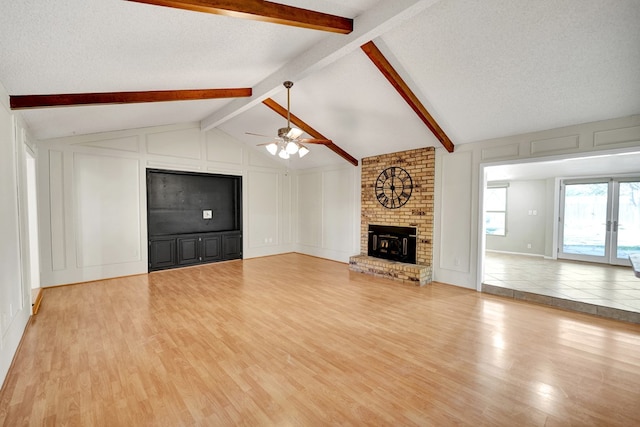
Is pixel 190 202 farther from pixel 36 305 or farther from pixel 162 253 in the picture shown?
pixel 36 305

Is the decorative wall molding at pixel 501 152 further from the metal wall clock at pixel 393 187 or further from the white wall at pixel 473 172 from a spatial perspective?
the metal wall clock at pixel 393 187

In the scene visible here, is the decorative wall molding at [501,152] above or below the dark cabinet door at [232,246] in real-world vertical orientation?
above

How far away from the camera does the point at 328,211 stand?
24.8ft

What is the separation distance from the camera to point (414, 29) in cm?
299

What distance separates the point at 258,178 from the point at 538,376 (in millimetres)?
6955

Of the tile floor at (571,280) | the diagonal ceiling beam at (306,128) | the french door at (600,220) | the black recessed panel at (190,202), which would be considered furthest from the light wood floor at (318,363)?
the french door at (600,220)

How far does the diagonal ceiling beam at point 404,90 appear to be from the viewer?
10.9ft

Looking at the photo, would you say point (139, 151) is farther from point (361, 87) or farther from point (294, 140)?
point (361, 87)

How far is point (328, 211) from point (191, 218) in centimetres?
353

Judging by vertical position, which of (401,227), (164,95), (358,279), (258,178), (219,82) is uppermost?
(219,82)

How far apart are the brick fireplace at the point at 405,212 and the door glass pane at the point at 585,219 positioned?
436 cm

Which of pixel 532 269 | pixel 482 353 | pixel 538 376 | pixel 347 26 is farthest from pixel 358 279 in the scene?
pixel 347 26

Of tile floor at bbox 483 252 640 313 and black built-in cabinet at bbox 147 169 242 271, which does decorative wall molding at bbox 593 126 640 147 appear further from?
black built-in cabinet at bbox 147 169 242 271

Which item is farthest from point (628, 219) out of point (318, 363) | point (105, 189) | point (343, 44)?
point (105, 189)
